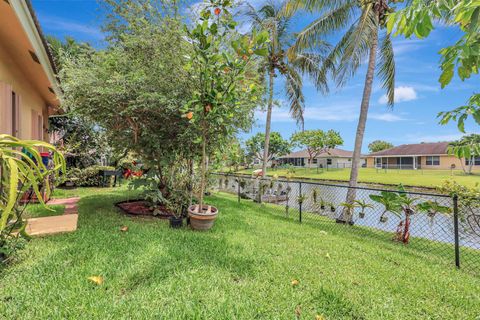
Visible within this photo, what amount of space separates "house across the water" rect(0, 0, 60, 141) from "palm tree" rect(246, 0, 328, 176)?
7085 millimetres

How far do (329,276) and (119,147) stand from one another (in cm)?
502

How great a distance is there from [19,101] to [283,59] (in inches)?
363

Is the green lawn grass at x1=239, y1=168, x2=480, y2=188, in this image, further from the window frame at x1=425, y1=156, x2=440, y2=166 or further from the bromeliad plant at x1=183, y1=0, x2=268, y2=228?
the bromeliad plant at x1=183, y1=0, x2=268, y2=228

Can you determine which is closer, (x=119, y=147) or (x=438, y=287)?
(x=438, y=287)

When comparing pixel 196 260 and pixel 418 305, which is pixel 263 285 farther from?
pixel 418 305

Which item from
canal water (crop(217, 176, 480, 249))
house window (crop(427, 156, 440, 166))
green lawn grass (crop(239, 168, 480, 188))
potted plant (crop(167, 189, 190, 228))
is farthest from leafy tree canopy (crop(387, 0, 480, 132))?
house window (crop(427, 156, 440, 166))

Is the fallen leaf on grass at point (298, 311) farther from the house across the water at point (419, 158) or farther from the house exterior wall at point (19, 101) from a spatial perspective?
the house across the water at point (419, 158)

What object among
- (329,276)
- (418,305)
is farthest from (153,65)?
(418,305)

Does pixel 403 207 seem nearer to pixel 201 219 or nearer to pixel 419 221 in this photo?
pixel 419 221

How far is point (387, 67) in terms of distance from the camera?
27.5 feet

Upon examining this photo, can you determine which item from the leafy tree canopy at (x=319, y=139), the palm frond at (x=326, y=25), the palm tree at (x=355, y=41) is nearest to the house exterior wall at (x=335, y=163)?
the leafy tree canopy at (x=319, y=139)

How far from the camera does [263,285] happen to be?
234cm

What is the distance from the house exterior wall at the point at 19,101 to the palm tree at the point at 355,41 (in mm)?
7655

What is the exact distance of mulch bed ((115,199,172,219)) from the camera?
4.87 metres
